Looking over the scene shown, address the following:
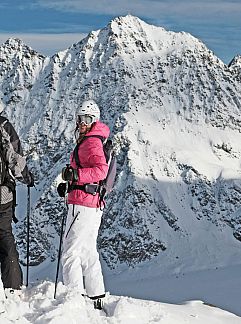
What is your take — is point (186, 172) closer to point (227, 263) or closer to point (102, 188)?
point (227, 263)

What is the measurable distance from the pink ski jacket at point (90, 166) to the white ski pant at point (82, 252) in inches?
4.3

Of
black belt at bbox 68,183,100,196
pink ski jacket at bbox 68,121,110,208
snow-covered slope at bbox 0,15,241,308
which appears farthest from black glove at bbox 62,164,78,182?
snow-covered slope at bbox 0,15,241,308

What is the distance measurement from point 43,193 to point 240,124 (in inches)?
2370

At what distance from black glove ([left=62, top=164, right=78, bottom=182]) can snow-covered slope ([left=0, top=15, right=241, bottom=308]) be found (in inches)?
5522

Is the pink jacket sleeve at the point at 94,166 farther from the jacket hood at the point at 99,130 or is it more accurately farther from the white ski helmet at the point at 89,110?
the white ski helmet at the point at 89,110

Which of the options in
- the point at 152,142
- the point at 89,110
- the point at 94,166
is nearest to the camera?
the point at 94,166

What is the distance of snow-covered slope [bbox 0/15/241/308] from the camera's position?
15975 cm

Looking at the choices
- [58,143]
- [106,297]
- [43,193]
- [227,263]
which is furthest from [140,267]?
[106,297]

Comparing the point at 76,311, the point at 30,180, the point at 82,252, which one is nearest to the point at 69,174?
the point at 30,180

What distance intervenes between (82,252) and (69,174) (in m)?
1.11

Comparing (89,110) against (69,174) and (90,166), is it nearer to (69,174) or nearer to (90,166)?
(90,166)

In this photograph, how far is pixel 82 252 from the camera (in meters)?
8.36

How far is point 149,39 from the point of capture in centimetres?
19312

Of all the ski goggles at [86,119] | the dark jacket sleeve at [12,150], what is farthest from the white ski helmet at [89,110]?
the dark jacket sleeve at [12,150]
